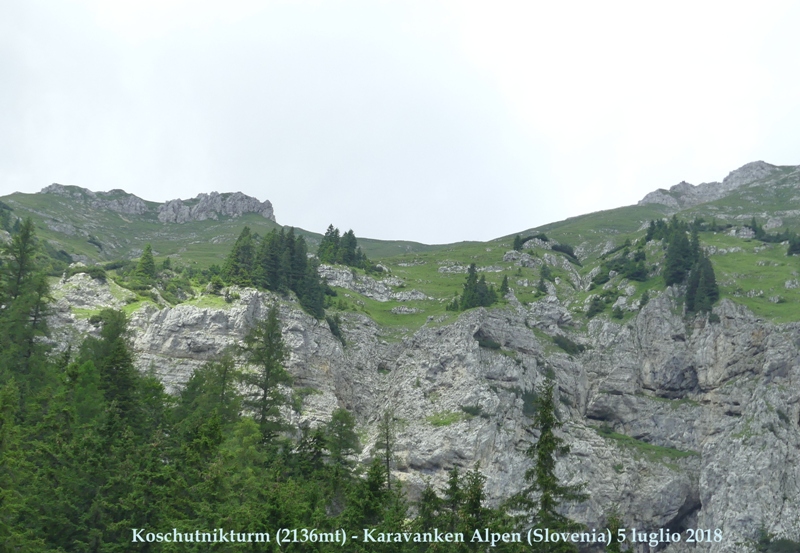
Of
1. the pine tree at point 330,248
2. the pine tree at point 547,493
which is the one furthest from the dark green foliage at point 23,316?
the pine tree at point 330,248

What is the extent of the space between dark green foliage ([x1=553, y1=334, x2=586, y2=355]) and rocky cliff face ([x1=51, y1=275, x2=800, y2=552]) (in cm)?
192

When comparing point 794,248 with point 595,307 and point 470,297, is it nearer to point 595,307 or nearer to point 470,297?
point 595,307

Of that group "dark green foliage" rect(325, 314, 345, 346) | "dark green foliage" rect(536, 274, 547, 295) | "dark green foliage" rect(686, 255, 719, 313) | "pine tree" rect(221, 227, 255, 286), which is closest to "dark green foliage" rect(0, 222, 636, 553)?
"pine tree" rect(221, 227, 255, 286)

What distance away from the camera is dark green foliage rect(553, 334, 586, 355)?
432ft

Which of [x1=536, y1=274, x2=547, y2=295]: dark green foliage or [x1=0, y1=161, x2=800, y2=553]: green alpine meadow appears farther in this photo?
[x1=536, y1=274, x2=547, y2=295]: dark green foliage

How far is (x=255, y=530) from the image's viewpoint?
3725 cm

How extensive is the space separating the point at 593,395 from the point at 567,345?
34.5 feet

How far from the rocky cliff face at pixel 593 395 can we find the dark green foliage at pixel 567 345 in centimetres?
192

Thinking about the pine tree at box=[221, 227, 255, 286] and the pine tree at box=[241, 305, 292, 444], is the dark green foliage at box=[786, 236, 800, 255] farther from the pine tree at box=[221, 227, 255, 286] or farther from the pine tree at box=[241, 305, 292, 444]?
the pine tree at box=[241, 305, 292, 444]

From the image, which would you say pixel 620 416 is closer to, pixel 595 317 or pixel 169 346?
pixel 595 317

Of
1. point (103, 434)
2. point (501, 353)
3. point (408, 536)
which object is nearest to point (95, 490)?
point (103, 434)

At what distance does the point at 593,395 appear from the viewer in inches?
5059

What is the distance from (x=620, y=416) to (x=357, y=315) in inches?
2033

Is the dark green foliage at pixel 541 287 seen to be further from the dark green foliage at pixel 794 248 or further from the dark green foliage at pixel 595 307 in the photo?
the dark green foliage at pixel 794 248
